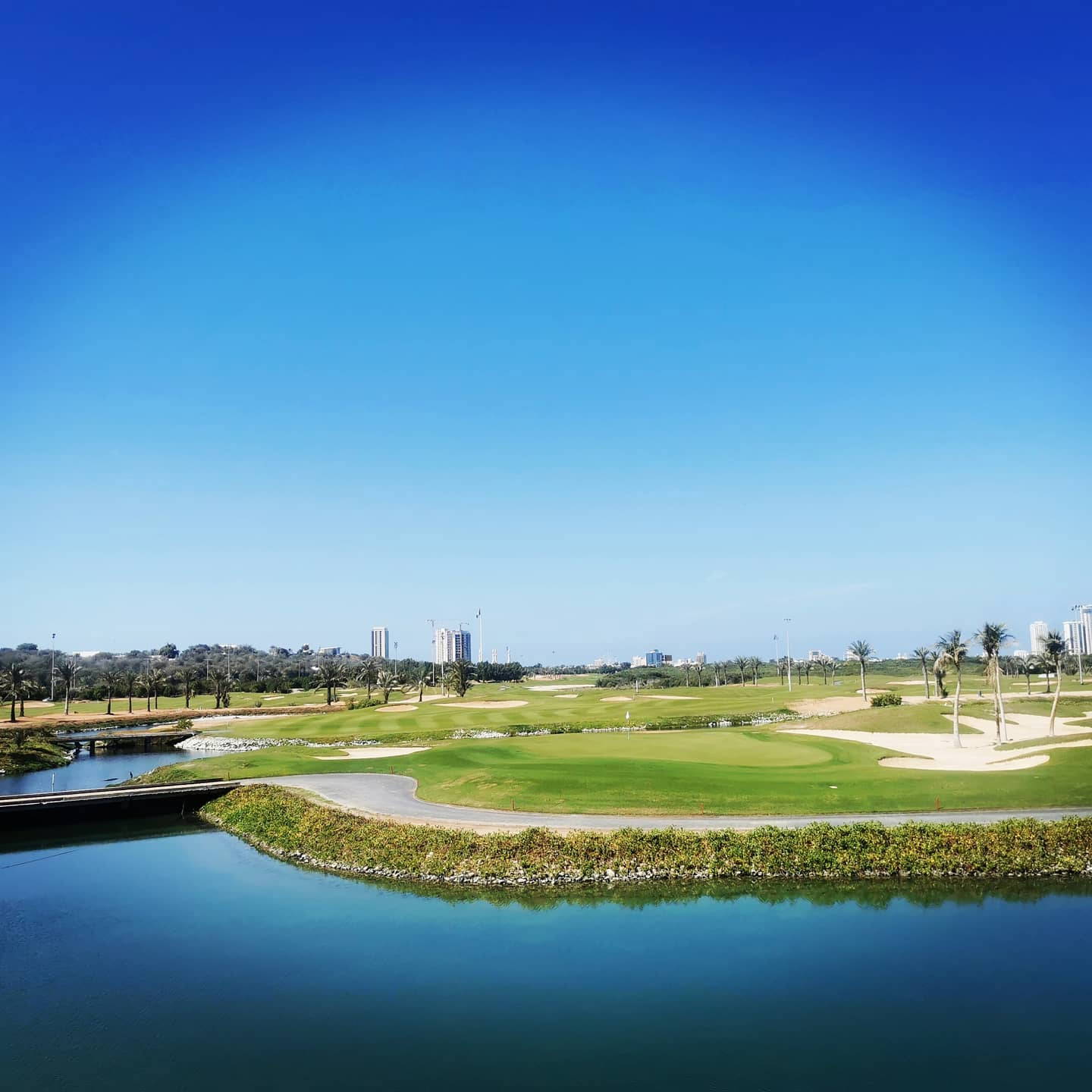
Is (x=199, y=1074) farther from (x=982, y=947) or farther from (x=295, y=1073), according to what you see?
(x=982, y=947)

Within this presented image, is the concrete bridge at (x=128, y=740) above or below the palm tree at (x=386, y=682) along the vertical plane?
below

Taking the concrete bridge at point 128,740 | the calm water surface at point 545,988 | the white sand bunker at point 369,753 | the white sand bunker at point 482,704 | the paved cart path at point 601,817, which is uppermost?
the paved cart path at point 601,817

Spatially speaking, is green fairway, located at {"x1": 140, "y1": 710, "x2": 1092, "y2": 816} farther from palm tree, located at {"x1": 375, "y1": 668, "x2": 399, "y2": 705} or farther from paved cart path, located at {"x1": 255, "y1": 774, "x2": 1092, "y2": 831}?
palm tree, located at {"x1": 375, "y1": 668, "x2": 399, "y2": 705}

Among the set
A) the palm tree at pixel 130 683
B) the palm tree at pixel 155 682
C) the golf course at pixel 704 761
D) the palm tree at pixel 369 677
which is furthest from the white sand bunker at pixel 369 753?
the palm tree at pixel 155 682

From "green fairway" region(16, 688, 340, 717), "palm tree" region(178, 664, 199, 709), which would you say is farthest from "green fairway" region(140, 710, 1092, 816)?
"palm tree" region(178, 664, 199, 709)

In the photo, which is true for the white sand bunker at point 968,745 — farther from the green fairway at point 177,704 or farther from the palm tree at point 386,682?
the green fairway at point 177,704

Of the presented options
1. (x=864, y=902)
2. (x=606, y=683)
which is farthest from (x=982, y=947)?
(x=606, y=683)
